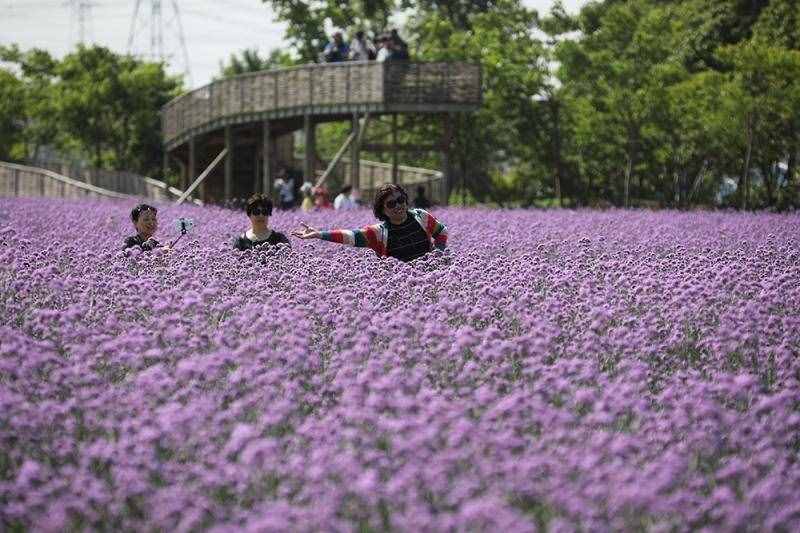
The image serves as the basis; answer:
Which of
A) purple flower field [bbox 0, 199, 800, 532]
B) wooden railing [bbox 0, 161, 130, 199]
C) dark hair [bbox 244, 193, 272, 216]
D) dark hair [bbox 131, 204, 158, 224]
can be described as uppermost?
wooden railing [bbox 0, 161, 130, 199]

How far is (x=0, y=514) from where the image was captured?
353 cm

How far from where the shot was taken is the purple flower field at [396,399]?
325 centimetres

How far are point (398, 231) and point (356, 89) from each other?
61.4 ft

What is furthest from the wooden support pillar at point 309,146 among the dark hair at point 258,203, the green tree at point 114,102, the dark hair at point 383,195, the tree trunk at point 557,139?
the dark hair at point 383,195

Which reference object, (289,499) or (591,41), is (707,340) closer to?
(289,499)

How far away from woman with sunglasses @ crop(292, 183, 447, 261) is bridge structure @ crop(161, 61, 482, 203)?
1810cm

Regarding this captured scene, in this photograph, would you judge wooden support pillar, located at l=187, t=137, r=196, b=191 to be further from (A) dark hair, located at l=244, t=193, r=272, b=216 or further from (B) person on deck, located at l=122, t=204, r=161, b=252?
(A) dark hair, located at l=244, t=193, r=272, b=216

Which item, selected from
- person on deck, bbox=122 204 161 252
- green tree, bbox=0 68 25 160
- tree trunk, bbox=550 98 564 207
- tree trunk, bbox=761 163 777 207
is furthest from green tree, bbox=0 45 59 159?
person on deck, bbox=122 204 161 252

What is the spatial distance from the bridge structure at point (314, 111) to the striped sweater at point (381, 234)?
18.1 m

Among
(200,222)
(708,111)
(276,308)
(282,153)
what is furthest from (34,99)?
(276,308)

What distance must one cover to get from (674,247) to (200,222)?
6.04 m

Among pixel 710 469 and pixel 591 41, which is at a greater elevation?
pixel 591 41

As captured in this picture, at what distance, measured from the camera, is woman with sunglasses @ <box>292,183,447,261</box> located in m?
8.22

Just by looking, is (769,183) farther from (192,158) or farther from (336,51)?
(192,158)
